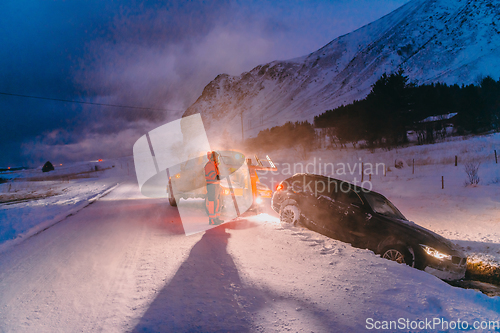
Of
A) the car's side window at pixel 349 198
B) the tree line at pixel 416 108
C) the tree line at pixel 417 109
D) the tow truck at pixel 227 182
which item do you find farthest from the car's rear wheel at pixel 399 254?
the tree line at pixel 416 108

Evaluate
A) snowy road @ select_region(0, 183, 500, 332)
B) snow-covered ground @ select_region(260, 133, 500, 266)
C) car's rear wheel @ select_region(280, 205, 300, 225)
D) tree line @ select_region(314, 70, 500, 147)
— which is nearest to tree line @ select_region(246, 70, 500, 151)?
tree line @ select_region(314, 70, 500, 147)

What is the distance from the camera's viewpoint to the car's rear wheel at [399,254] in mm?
4883

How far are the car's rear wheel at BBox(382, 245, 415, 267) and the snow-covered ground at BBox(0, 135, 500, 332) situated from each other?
541 mm

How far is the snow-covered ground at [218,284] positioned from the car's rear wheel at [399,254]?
54cm

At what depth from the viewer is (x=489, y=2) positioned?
143750mm

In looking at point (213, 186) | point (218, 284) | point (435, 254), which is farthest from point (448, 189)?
point (218, 284)

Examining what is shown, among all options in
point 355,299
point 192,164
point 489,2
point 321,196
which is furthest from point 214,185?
point 489,2

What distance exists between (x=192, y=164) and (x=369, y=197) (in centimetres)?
688

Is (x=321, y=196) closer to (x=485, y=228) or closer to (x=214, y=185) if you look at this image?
(x=214, y=185)

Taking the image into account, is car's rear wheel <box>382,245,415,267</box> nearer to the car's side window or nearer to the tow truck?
the car's side window

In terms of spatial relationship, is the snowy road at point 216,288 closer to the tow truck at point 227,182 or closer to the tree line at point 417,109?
the tow truck at point 227,182

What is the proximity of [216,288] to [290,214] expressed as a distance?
3907 millimetres

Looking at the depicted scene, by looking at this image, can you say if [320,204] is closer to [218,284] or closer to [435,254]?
[435,254]

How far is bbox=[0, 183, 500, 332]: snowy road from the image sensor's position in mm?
2873
